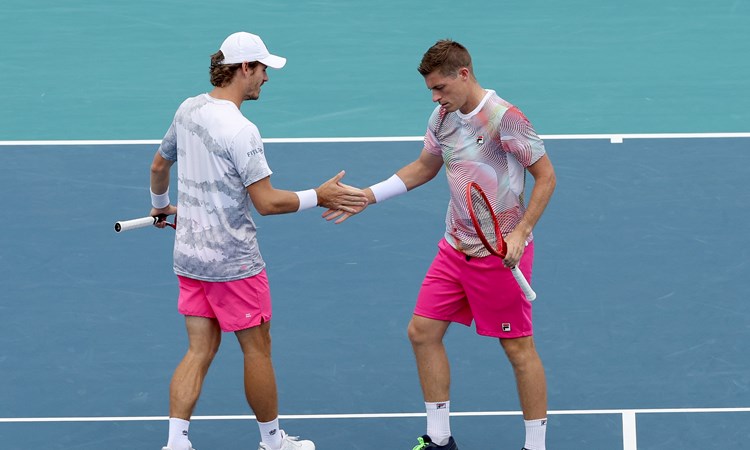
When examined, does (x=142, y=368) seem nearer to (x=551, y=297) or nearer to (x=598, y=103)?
(x=551, y=297)

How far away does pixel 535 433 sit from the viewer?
25.1ft

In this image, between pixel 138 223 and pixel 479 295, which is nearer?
pixel 479 295

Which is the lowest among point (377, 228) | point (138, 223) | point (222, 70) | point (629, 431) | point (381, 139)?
point (629, 431)

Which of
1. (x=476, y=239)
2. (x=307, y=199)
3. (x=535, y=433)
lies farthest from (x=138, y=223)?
(x=535, y=433)

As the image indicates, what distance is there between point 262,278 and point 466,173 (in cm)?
124

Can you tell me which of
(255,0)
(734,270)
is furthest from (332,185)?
(255,0)

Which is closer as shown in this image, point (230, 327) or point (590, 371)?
point (230, 327)

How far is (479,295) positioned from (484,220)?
1.35ft

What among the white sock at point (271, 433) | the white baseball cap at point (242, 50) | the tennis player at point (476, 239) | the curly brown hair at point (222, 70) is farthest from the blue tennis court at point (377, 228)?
the white baseball cap at point (242, 50)

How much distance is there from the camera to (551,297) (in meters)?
9.72

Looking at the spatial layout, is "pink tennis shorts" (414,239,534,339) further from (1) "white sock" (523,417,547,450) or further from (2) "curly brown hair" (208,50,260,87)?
(2) "curly brown hair" (208,50,260,87)

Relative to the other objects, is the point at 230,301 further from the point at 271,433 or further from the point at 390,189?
the point at 390,189

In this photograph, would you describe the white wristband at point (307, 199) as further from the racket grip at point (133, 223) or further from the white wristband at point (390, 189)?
the racket grip at point (133, 223)

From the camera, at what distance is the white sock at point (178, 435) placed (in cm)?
751
